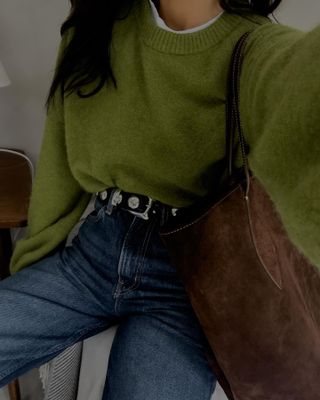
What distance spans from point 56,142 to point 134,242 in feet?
Answer: 0.78

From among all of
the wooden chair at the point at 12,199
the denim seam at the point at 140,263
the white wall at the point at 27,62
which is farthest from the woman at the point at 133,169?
the white wall at the point at 27,62

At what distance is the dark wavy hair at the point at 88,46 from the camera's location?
2.22ft

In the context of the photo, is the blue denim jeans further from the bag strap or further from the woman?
the bag strap

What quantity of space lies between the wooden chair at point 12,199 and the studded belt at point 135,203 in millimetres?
284

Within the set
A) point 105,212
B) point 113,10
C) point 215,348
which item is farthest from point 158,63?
point 215,348

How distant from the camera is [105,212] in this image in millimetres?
724

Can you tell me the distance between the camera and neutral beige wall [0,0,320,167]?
39.4 inches

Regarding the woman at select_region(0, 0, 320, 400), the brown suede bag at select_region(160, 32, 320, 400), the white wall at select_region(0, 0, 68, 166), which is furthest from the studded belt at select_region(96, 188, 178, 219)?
the white wall at select_region(0, 0, 68, 166)

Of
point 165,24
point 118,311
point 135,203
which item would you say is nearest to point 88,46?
point 165,24

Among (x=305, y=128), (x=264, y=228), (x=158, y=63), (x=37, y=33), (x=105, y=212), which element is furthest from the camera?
(x=37, y=33)

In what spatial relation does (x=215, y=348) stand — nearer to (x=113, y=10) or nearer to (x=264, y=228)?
(x=264, y=228)

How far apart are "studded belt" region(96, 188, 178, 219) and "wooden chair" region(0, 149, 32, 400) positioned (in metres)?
0.28

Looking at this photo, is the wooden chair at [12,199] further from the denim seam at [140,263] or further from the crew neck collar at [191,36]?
the crew neck collar at [191,36]

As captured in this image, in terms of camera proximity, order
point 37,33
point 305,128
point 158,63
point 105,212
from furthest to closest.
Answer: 1. point 37,33
2. point 105,212
3. point 158,63
4. point 305,128
